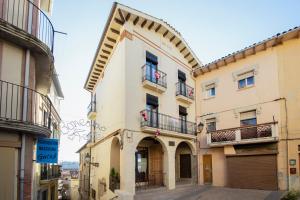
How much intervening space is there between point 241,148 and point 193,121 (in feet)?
14.2

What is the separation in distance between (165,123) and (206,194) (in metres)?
4.89

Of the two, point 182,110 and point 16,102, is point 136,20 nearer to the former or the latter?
point 182,110

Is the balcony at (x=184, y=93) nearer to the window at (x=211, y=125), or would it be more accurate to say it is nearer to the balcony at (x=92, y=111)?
the window at (x=211, y=125)

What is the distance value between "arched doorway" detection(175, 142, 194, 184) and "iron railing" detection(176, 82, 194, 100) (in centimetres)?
382

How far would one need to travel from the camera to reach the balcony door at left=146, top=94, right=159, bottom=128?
1460 cm

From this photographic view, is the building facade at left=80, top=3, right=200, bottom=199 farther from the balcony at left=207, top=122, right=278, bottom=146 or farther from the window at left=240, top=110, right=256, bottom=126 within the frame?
the window at left=240, top=110, right=256, bottom=126

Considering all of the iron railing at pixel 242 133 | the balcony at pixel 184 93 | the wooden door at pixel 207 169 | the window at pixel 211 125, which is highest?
the balcony at pixel 184 93

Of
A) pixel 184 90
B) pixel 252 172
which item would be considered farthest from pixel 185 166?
pixel 184 90

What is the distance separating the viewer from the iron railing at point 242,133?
14211mm

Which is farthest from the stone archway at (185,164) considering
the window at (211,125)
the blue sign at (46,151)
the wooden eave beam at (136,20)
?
the blue sign at (46,151)

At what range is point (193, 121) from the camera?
18609mm

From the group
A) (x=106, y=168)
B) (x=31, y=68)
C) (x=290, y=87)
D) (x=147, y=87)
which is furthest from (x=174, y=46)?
(x=31, y=68)

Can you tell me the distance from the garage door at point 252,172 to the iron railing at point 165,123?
11.4 feet

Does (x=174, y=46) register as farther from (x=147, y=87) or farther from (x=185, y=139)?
(x=185, y=139)
